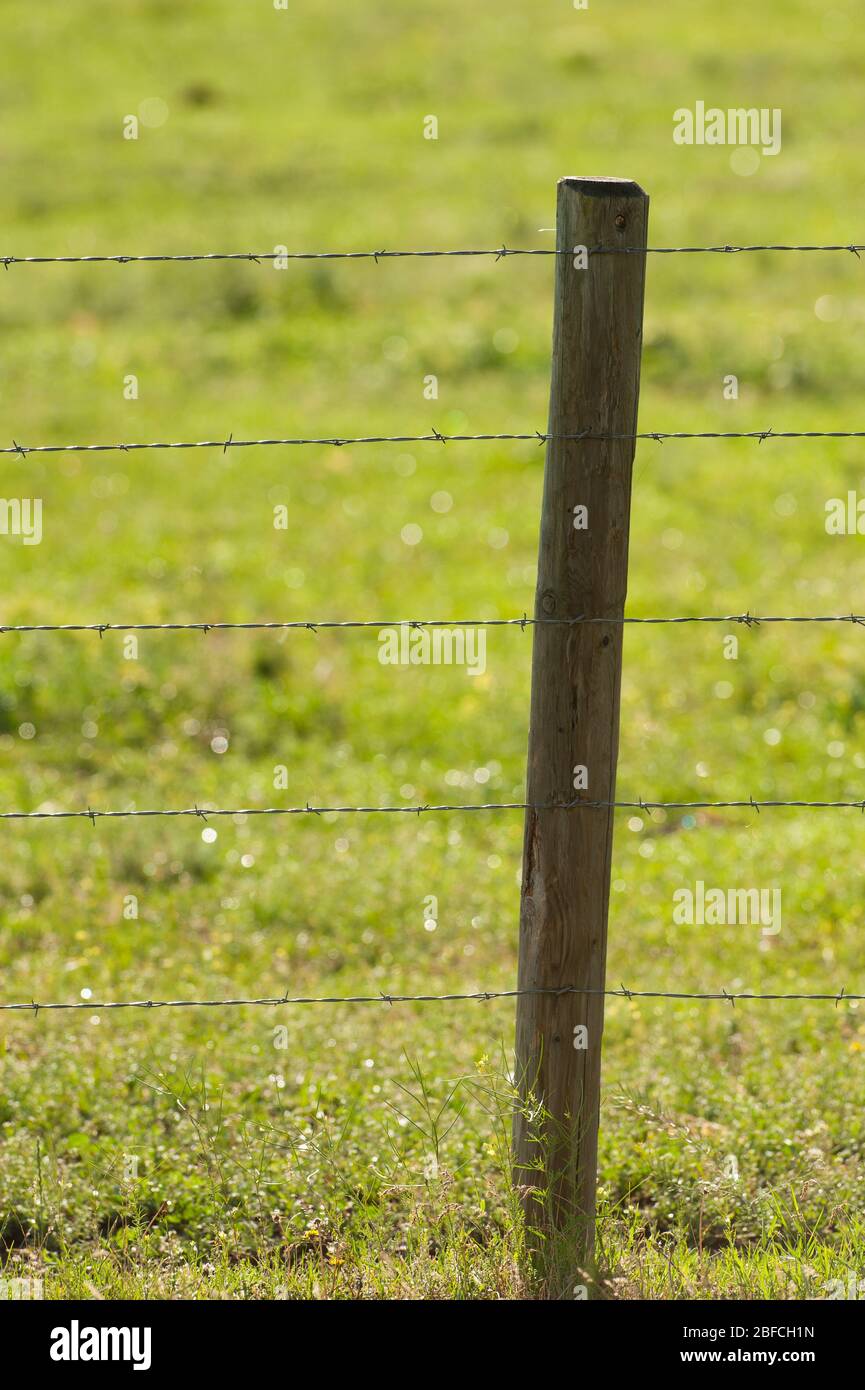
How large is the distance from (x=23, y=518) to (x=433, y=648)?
4039 mm

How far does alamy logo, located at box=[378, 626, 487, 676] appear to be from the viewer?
1011cm

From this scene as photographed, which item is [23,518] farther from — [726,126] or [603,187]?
[726,126]

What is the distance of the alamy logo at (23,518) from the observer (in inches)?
474

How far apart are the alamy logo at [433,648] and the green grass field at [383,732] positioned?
16cm

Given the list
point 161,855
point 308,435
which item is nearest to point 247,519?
point 308,435

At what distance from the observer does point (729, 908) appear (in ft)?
23.4

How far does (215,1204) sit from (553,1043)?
1.19m

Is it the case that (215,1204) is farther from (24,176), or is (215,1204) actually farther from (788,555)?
(24,176)
